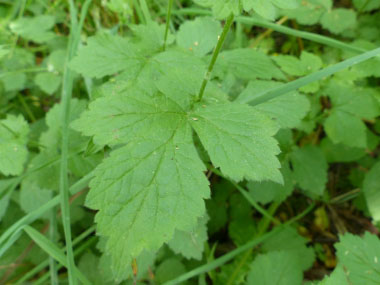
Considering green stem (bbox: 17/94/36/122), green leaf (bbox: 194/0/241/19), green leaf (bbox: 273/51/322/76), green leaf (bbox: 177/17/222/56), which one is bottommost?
green stem (bbox: 17/94/36/122)

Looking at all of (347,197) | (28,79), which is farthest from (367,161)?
(28,79)

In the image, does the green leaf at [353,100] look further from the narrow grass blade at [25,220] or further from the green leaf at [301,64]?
the narrow grass blade at [25,220]

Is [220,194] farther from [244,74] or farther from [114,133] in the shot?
[114,133]

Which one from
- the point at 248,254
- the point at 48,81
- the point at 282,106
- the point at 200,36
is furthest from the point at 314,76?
the point at 48,81

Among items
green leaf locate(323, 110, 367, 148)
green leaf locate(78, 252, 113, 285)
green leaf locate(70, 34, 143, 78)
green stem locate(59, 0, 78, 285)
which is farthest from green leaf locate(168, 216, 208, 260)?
green leaf locate(323, 110, 367, 148)

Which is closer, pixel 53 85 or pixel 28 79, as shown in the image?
pixel 53 85

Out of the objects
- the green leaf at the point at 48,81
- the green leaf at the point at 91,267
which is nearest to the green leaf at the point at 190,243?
the green leaf at the point at 91,267

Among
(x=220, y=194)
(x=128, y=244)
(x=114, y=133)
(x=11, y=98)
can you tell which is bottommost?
(x=220, y=194)

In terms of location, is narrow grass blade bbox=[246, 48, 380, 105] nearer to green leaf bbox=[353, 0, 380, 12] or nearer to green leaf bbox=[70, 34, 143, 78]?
green leaf bbox=[70, 34, 143, 78]
